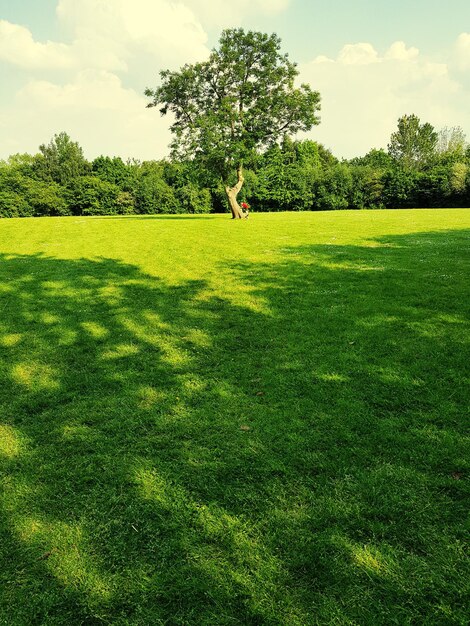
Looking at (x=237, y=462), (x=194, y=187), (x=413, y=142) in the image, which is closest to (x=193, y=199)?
(x=194, y=187)

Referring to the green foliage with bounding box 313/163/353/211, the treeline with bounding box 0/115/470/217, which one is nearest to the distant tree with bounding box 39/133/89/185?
the treeline with bounding box 0/115/470/217

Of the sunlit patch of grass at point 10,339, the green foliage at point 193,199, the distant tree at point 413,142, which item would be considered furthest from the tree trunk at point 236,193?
the distant tree at point 413,142

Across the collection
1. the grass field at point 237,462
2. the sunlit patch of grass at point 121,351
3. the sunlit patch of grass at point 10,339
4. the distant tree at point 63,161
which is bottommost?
the grass field at point 237,462

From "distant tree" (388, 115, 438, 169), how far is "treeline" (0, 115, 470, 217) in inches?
595

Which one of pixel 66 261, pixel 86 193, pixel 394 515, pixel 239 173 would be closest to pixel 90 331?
pixel 394 515

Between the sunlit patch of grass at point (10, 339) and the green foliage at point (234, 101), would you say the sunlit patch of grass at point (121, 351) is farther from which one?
the green foliage at point (234, 101)

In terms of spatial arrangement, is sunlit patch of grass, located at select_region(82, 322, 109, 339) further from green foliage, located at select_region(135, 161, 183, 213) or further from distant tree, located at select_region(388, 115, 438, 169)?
Answer: distant tree, located at select_region(388, 115, 438, 169)

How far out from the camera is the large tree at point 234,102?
33.8 metres

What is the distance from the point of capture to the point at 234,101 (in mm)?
34906

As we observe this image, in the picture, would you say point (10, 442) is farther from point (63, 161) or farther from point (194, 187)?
point (63, 161)

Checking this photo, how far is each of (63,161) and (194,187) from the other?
32951 mm

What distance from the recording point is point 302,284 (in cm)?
1302

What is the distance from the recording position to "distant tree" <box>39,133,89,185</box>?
84.6 meters

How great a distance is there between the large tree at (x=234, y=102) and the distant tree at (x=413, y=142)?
83176 millimetres
